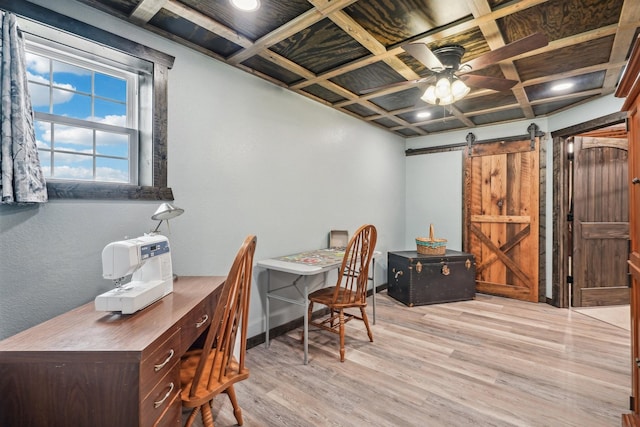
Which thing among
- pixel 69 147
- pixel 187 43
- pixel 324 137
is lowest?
pixel 69 147

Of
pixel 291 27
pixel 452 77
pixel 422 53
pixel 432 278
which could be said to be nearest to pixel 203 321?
pixel 291 27

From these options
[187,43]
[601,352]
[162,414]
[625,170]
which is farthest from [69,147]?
[625,170]

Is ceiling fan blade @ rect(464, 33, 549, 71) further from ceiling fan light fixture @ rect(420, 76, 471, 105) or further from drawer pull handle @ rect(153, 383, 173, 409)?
drawer pull handle @ rect(153, 383, 173, 409)

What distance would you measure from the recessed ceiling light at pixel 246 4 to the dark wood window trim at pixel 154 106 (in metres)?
0.64

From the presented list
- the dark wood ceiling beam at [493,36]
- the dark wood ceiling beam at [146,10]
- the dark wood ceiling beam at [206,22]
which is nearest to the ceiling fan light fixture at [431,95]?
the dark wood ceiling beam at [493,36]

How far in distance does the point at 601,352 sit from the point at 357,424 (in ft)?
7.63

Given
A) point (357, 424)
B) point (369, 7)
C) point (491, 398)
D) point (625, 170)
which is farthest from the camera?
point (625, 170)

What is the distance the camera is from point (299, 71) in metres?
2.65

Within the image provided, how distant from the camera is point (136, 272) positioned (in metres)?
1.54

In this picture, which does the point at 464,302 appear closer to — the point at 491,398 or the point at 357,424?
the point at 491,398

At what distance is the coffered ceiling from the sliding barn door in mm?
1137

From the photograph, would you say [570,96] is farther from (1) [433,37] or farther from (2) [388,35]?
(2) [388,35]

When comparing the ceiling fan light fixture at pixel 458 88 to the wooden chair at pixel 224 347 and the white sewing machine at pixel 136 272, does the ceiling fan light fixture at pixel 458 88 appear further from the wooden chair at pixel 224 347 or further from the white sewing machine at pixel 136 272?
the white sewing machine at pixel 136 272

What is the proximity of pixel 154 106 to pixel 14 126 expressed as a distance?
2.46 ft
